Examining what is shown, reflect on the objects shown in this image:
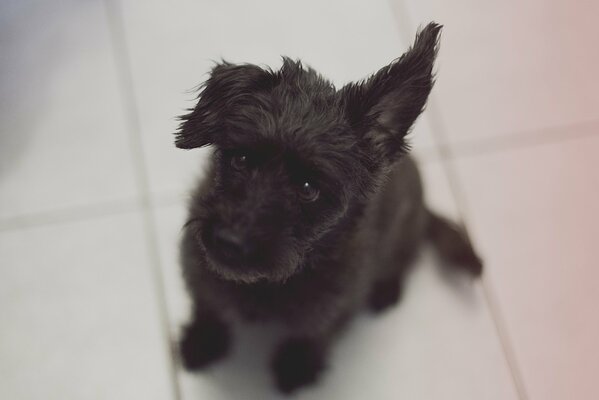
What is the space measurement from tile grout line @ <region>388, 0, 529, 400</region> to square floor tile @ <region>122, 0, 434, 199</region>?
38 mm

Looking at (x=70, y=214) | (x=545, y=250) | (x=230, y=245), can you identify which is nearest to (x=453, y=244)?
(x=545, y=250)

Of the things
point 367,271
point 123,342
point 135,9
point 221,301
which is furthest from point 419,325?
point 135,9

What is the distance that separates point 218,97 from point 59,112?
31.5 inches

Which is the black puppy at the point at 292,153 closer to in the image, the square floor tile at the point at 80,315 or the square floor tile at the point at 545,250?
the square floor tile at the point at 80,315

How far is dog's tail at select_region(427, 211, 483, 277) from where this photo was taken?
1.56 meters

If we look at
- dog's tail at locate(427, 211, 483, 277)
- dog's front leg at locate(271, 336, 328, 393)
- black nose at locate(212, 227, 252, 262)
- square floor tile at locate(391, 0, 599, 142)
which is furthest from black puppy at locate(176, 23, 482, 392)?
square floor tile at locate(391, 0, 599, 142)

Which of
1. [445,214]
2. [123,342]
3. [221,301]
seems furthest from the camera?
[445,214]

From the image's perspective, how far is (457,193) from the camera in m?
1.69

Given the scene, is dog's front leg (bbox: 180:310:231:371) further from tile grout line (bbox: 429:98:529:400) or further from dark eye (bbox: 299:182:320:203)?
tile grout line (bbox: 429:98:529:400)

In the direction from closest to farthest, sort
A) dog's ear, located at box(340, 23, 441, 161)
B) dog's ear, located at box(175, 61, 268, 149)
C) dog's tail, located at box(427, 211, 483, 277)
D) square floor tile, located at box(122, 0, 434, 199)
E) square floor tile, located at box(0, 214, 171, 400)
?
dog's ear, located at box(340, 23, 441, 161), dog's ear, located at box(175, 61, 268, 149), square floor tile, located at box(0, 214, 171, 400), dog's tail, located at box(427, 211, 483, 277), square floor tile, located at box(122, 0, 434, 199)

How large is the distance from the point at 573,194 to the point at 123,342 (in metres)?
1.21

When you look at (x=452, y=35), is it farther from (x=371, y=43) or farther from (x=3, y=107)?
(x=3, y=107)

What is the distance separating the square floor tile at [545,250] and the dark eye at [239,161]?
2.59 feet

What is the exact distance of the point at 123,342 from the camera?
148 cm
